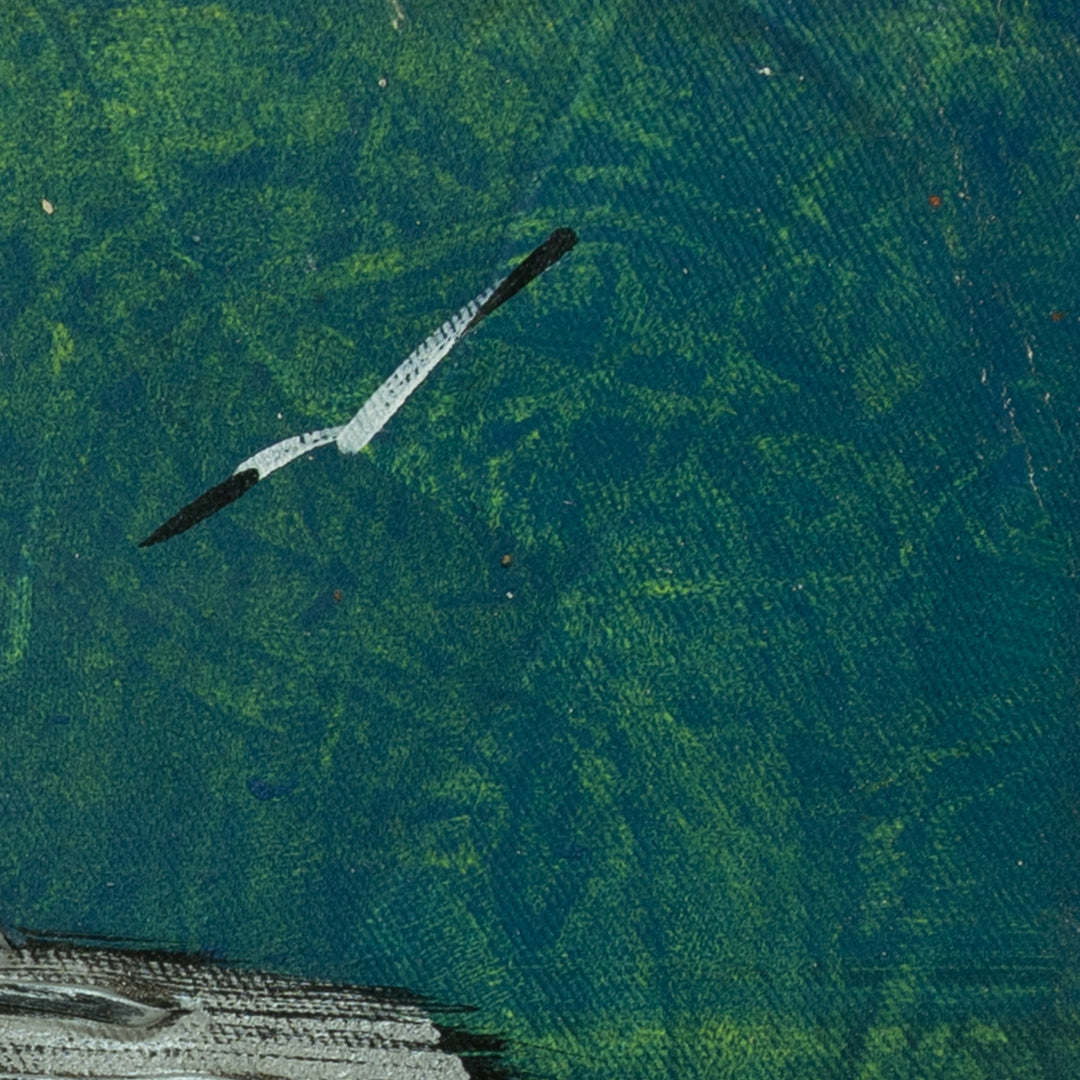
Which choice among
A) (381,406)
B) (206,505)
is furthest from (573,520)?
(206,505)

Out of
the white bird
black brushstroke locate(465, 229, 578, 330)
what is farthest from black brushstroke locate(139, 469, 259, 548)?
black brushstroke locate(465, 229, 578, 330)

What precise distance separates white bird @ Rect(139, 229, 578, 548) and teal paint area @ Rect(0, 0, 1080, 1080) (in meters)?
0.02

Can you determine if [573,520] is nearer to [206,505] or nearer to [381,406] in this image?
[381,406]

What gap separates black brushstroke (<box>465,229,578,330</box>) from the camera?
1.69 meters

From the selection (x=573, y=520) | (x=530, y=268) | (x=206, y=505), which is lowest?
(x=573, y=520)

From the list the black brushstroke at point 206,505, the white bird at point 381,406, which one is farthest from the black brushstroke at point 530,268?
the black brushstroke at point 206,505

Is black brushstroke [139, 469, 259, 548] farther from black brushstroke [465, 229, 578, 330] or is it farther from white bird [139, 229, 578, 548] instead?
black brushstroke [465, 229, 578, 330]

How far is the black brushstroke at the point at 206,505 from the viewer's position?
1724 mm

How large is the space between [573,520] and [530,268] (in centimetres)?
48

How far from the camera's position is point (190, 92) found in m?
1.69

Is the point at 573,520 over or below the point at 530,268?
below

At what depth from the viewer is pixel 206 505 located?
173cm

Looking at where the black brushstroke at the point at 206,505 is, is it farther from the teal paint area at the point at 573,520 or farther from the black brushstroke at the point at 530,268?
the black brushstroke at the point at 530,268

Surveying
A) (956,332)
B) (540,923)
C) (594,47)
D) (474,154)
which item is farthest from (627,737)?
(594,47)
